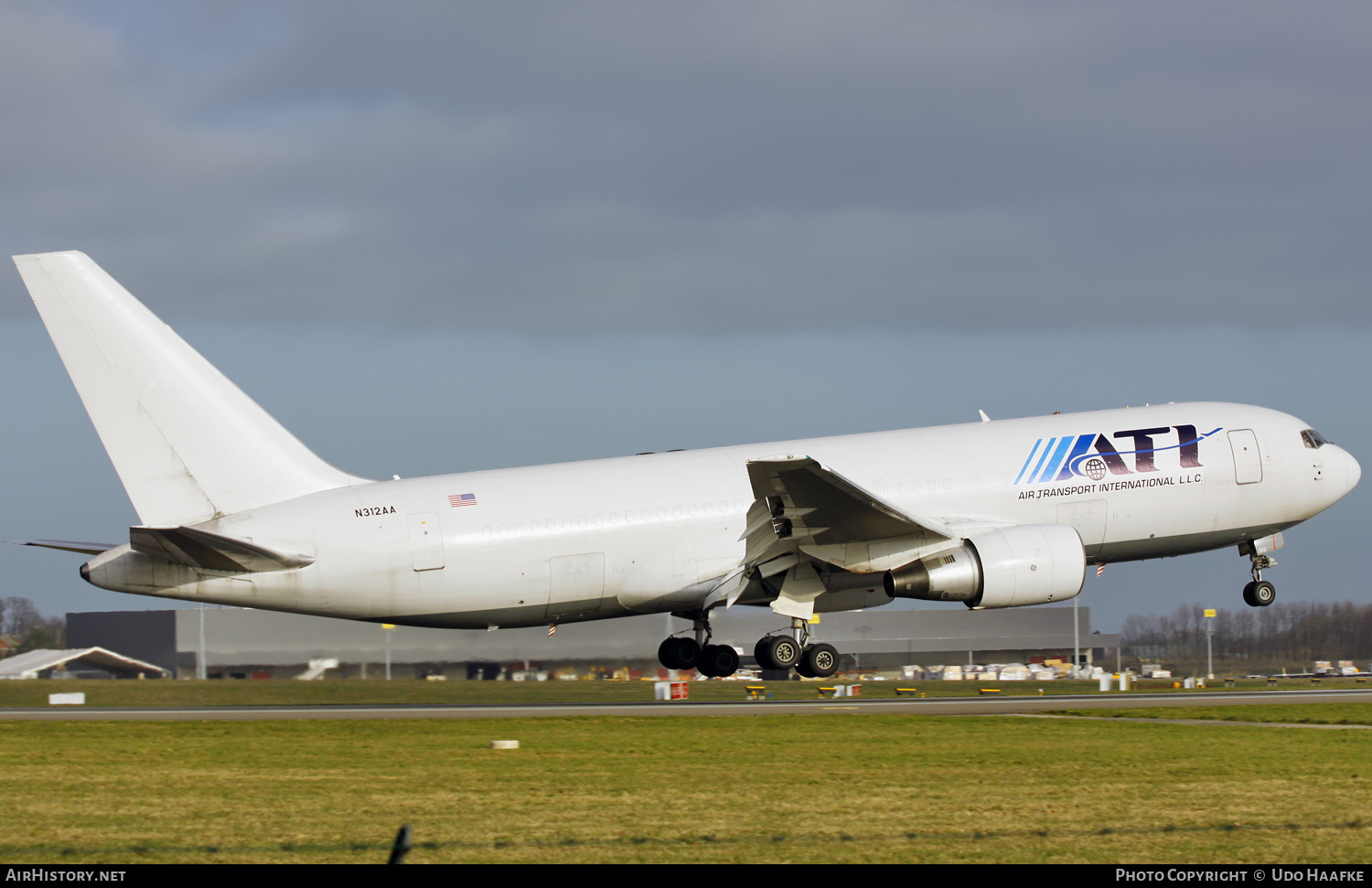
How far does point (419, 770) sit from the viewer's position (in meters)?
21.0

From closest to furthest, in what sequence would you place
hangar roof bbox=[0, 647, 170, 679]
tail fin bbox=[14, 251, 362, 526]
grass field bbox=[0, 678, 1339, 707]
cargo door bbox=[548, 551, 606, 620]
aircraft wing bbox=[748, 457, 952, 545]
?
aircraft wing bbox=[748, 457, 952, 545] < tail fin bbox=[14, 251, 362, 526] < cargo door bbox=[548, 551, 606, 620] < grass field bbox=[0, 678, 1339, 707] < hangar roof bbox=[0, 647, 170, 679]

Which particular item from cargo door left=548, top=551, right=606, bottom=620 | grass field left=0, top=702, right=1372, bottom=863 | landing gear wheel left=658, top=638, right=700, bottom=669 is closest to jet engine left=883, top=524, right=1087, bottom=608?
grass field left=0, top=702, right=1372, bottom=863

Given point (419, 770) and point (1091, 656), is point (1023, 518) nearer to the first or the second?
point (419, 770)

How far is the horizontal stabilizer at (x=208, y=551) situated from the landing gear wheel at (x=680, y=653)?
10.5 metres

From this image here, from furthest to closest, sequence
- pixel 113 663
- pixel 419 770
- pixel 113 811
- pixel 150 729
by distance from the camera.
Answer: pixel 113 663, pixel 150 729, pixel 419 770, pixel 113 811

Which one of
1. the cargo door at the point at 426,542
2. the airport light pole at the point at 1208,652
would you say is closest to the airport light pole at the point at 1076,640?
the airport light pole at the point at 1208,652

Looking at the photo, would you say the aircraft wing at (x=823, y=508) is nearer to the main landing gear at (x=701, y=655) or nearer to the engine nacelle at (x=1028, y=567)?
the engine nacelle at (x=1028, y=567)

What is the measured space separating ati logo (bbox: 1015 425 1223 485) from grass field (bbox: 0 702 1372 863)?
7.55 metres

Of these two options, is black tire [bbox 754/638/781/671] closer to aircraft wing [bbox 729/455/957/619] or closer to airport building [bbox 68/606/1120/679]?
aircraft wing [bbox 729/455/957/619]

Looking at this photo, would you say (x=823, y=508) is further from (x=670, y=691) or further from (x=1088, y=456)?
(x=670, y=691)

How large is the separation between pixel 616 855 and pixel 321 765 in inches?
386

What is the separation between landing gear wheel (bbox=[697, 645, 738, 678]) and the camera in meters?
37.0

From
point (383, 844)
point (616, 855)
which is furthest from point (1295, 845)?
point (383, 844)

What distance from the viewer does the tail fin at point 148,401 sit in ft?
99.7
